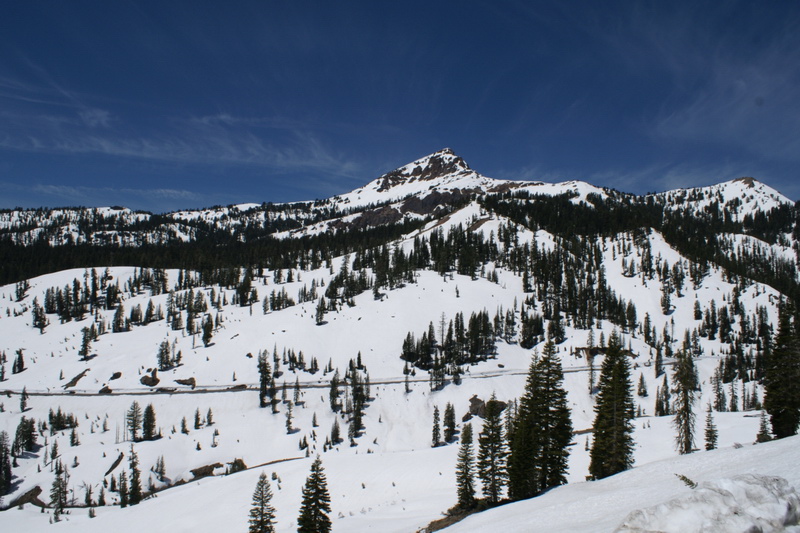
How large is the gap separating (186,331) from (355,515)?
142025 millimetres

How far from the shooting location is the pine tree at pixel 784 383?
35.8 meters

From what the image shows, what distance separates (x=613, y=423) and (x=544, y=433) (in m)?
6.44

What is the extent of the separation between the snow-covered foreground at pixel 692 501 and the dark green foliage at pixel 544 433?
34.7ft

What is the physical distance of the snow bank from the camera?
869 centimetres

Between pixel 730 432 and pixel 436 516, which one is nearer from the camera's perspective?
pixel 436 516

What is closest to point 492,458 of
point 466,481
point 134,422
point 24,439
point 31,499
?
point 466,481

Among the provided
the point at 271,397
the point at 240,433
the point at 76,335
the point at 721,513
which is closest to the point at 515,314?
the point at 271,397

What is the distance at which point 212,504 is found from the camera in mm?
66250

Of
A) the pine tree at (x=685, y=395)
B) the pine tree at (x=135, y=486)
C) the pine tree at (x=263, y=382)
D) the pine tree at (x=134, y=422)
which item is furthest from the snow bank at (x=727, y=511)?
the pine tree at (x=134, y=422)

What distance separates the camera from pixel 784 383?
120ft

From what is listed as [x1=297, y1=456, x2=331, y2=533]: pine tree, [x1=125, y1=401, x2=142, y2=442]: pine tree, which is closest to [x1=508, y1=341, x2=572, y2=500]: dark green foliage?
Result: [x1=297, y1=456, x2=331, y2=533]: pine tree

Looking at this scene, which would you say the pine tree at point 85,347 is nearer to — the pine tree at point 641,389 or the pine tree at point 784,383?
the pine tree at point 784,383

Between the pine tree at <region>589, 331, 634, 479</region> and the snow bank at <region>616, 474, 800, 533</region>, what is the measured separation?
1100 inches

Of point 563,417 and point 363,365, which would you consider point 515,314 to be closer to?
point 363,365
